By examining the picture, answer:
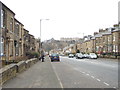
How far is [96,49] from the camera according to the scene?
241ft

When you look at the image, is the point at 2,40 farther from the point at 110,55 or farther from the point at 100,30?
the point at 100,30

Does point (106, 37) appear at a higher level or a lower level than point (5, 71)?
higher

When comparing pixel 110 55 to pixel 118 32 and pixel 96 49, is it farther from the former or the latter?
pixel 96 49

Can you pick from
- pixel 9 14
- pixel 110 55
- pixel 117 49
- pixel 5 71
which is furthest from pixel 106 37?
pixel 5 71

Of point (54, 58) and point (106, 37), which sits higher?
point (106, 37)

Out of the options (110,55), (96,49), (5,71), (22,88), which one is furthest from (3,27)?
(96,49)

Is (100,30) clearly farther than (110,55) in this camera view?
Yes

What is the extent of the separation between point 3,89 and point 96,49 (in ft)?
216

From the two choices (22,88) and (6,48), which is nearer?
(22,88)

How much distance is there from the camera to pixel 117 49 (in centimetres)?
5453

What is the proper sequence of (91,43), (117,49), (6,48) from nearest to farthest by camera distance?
(6,48)
(117,49)
(91,43)

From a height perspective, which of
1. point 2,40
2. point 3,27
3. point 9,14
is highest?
point 9,14

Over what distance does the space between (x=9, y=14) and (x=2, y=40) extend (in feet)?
13.6

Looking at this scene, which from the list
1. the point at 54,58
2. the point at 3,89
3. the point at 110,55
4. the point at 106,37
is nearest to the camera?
the point at 3,89
